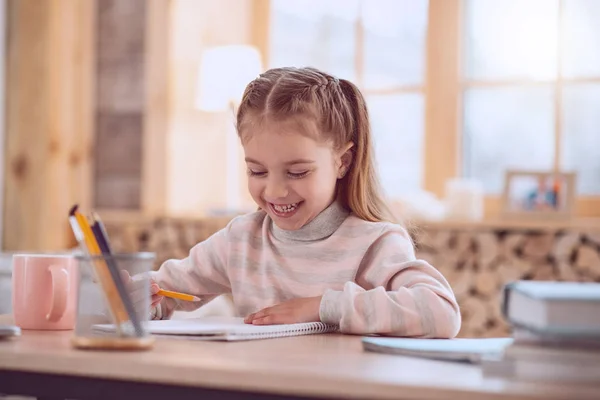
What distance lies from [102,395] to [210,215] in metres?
2.50

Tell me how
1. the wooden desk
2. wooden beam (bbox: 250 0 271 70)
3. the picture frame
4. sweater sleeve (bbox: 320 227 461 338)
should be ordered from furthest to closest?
wooden beam (bbox: 250 0 271 70)
the picture frame
sweater sleeve (bbox: 320 227 461 338)
the wooden desk

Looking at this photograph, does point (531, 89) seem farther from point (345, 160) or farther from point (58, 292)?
point (58, 292)

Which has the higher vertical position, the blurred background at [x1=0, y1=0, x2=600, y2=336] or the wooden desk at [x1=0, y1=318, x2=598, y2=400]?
the blurred background at [x1=0, y1=0, x2=600, y2=336]

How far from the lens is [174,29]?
11.3 feet

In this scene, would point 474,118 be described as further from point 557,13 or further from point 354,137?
point 354,137

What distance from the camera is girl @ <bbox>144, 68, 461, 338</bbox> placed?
3.79 feet

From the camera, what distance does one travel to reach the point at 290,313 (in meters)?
1.15

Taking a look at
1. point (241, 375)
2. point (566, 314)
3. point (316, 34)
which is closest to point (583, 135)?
point (316, 34)

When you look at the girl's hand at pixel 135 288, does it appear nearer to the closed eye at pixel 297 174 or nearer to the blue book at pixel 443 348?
the blue book at pixel 443 348

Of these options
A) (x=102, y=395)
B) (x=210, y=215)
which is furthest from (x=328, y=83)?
(x=210, y=215)

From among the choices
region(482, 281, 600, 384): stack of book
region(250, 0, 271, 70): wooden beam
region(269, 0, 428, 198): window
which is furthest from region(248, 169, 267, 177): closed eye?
region(250, 0, 271, 70): wooden beam

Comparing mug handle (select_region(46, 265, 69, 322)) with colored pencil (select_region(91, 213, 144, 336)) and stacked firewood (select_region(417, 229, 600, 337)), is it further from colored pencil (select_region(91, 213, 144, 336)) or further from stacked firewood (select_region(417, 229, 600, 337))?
stacked firewood (select_region(417, 229, 600, 337))

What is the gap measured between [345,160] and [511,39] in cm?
213

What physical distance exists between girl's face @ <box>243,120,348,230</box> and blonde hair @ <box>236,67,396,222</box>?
23 mm
